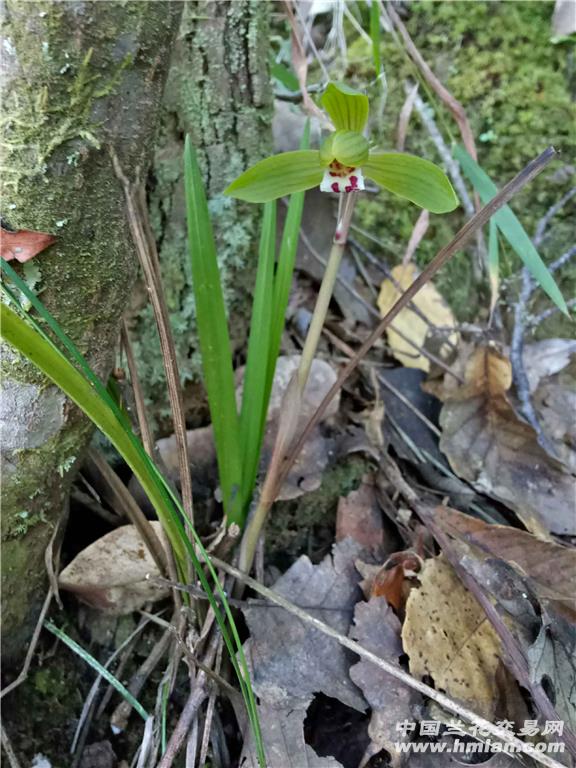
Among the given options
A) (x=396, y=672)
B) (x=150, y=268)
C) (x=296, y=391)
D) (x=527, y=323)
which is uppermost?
(x=150, y=268)

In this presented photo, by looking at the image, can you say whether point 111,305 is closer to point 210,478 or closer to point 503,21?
point 210,478

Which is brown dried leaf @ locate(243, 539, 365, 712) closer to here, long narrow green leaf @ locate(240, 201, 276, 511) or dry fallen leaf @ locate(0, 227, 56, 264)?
long narrow green leaf @ locate(240, 201, 276, 511)

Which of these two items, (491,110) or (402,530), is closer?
(402,530)

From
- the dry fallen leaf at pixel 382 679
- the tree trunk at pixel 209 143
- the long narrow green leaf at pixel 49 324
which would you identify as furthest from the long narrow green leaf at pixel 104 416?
the tree trunk at pixel 209 143

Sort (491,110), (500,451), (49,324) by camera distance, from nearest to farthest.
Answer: (49,324), (500,451), (491,110)

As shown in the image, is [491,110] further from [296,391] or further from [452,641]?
[452,641]

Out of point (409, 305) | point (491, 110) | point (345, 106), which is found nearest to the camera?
point (345, 106)

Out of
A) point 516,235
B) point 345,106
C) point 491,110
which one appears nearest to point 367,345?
point 345,106
